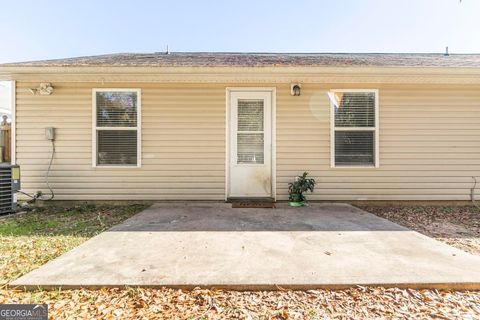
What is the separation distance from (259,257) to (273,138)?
3.05 metres

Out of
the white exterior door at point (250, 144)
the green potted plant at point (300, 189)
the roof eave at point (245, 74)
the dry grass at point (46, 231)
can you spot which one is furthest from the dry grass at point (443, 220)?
the dry grass at point (46, 231)

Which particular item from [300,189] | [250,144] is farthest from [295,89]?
[300,189]

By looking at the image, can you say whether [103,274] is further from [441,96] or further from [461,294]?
[441,96]

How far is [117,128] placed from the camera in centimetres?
505

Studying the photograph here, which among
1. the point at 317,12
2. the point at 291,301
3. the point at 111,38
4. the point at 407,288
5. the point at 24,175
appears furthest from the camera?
the point at 111,38

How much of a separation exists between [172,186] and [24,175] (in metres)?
2.91

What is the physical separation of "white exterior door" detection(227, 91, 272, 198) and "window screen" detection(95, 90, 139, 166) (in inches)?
76.9

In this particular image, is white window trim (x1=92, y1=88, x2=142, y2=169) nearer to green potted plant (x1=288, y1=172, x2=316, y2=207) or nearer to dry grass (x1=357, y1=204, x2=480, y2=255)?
green potted plant (x1=288, y1=172, x2=316, y2=207)

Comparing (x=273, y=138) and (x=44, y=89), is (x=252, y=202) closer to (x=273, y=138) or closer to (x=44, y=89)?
(x=273, y=138)

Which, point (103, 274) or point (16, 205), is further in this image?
point (16, 205)

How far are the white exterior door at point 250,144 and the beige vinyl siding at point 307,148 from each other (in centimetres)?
21

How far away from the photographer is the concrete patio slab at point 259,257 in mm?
2020

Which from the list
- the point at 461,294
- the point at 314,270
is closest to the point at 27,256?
the point at 314,270

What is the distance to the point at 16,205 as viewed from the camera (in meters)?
4.57
